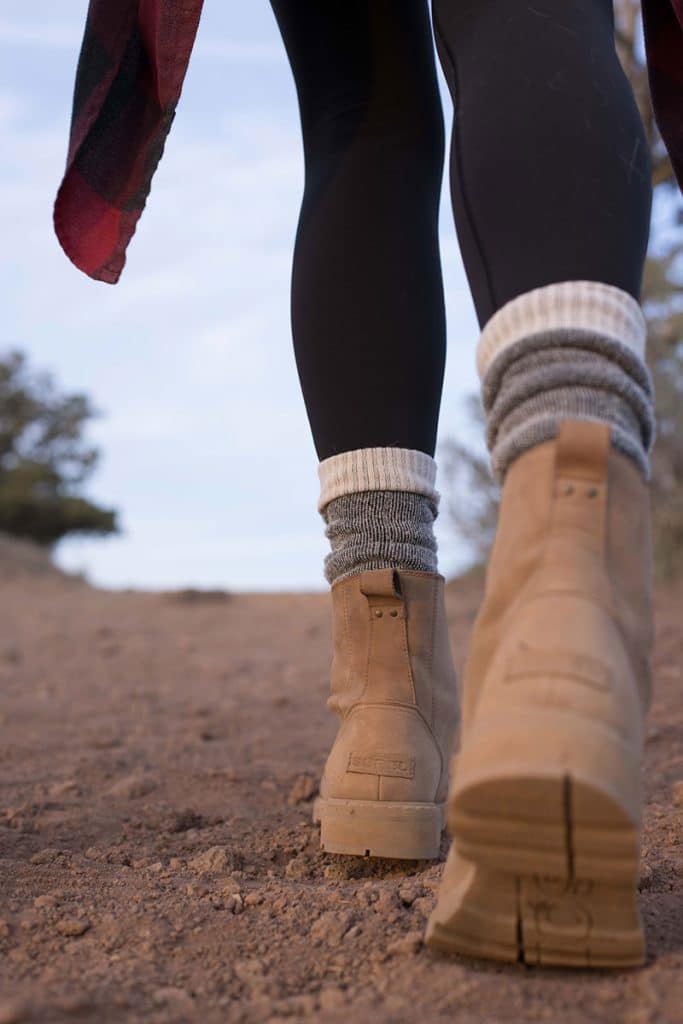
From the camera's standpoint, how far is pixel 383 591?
1210 mm

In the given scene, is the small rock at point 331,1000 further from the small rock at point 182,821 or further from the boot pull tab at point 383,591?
the small rock at point 182,821

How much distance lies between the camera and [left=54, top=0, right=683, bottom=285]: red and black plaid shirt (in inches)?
44.3

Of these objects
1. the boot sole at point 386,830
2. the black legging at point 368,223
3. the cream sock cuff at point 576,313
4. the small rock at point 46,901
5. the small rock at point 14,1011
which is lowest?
the small rock at point 14,1011

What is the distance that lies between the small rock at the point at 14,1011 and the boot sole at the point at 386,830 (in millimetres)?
518

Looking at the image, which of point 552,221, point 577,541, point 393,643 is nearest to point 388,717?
point 393,643

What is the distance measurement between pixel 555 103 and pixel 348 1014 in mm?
714

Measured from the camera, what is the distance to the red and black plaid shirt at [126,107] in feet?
3.69

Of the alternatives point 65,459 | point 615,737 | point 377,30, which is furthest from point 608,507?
point 65,459

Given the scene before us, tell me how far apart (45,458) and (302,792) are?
1596 cm

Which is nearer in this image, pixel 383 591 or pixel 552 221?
pixel 552 221

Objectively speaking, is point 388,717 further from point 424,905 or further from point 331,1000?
point 331,1000

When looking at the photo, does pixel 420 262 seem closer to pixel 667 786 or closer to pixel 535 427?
pixel 535 427

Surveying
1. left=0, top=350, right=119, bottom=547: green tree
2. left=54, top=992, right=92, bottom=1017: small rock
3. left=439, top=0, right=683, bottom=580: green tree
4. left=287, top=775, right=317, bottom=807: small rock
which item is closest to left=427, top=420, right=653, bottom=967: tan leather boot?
left=54, top=992, right=92, bottom=1017: small rock

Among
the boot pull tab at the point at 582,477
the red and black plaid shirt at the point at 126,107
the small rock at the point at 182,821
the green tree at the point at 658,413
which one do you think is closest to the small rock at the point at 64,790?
the small rock at the point at 182,821
